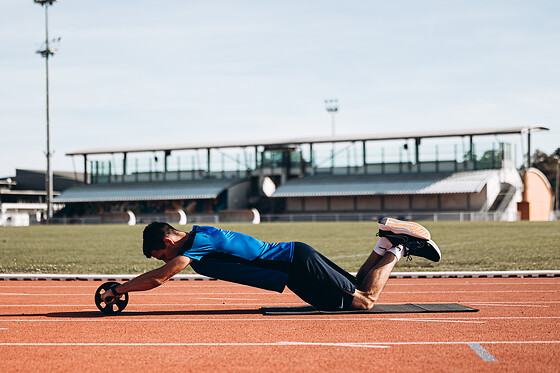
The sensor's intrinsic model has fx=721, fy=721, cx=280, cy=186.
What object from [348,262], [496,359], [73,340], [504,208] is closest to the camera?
[496,359]

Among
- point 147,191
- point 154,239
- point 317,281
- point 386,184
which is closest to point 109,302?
point 154,239

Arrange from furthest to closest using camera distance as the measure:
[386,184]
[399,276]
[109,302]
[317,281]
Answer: [386,184] → [399,276] → [109,302] → [317,281]

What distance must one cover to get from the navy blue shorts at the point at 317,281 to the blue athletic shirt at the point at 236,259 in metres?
0.10

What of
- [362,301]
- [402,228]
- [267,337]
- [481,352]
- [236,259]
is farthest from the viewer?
[362,301]

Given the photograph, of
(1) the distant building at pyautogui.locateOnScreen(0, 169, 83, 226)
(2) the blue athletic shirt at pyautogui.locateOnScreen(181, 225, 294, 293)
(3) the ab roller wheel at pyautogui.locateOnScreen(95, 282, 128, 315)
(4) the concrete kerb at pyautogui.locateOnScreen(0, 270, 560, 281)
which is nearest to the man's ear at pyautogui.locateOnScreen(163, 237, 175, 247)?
(2) the blue athletic shirt at pyautogui.locateOnScreen(181, 225, 294, 293)

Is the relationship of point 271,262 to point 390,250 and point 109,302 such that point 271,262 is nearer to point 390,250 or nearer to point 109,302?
point 390,250

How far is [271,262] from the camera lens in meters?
7.10

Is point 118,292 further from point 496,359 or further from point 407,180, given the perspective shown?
point 407,180

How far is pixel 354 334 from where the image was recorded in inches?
252

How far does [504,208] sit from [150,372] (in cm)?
5680

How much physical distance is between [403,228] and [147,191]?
67.5 meters

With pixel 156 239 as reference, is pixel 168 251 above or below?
below

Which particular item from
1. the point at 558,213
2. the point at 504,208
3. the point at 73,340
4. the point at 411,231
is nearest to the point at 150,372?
the point at 73,340

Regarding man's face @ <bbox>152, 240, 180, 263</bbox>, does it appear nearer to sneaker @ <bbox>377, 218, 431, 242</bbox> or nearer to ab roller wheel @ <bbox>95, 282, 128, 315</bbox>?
ab roller wheel @ <bbox>95, 282, 128, 315</bbox>
